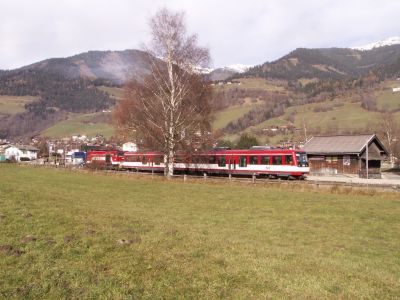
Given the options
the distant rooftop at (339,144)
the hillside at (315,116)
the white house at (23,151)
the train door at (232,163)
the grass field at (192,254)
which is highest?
the hillside at (315,116)

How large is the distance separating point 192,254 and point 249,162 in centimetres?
2961

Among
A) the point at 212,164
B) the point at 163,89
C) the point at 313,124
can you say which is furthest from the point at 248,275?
the point at 313,124

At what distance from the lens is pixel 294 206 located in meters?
18.0

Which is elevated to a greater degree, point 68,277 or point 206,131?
point 206,131

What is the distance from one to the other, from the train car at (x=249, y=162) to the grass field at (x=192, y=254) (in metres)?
19.0

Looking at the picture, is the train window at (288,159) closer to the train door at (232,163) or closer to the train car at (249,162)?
the train car at (249,162)

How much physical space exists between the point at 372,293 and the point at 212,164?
34098 mm

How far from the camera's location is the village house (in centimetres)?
4522

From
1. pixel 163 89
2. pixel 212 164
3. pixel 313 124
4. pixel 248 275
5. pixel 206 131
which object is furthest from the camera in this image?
pixel 313 124

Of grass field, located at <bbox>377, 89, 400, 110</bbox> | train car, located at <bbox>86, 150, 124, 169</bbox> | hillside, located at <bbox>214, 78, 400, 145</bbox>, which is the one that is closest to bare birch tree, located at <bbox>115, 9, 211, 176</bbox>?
train car, located at <bbox>86, 150, 124, 169</bbox>

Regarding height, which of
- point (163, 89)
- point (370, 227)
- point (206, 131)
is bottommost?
point (370, 227)

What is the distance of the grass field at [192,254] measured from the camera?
6086 mm

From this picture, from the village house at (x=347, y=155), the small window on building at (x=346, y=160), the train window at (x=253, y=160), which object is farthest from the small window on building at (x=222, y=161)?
the small window on building at (x=346, y=160)

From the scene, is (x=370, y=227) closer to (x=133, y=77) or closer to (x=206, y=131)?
(x=206, y=131)
